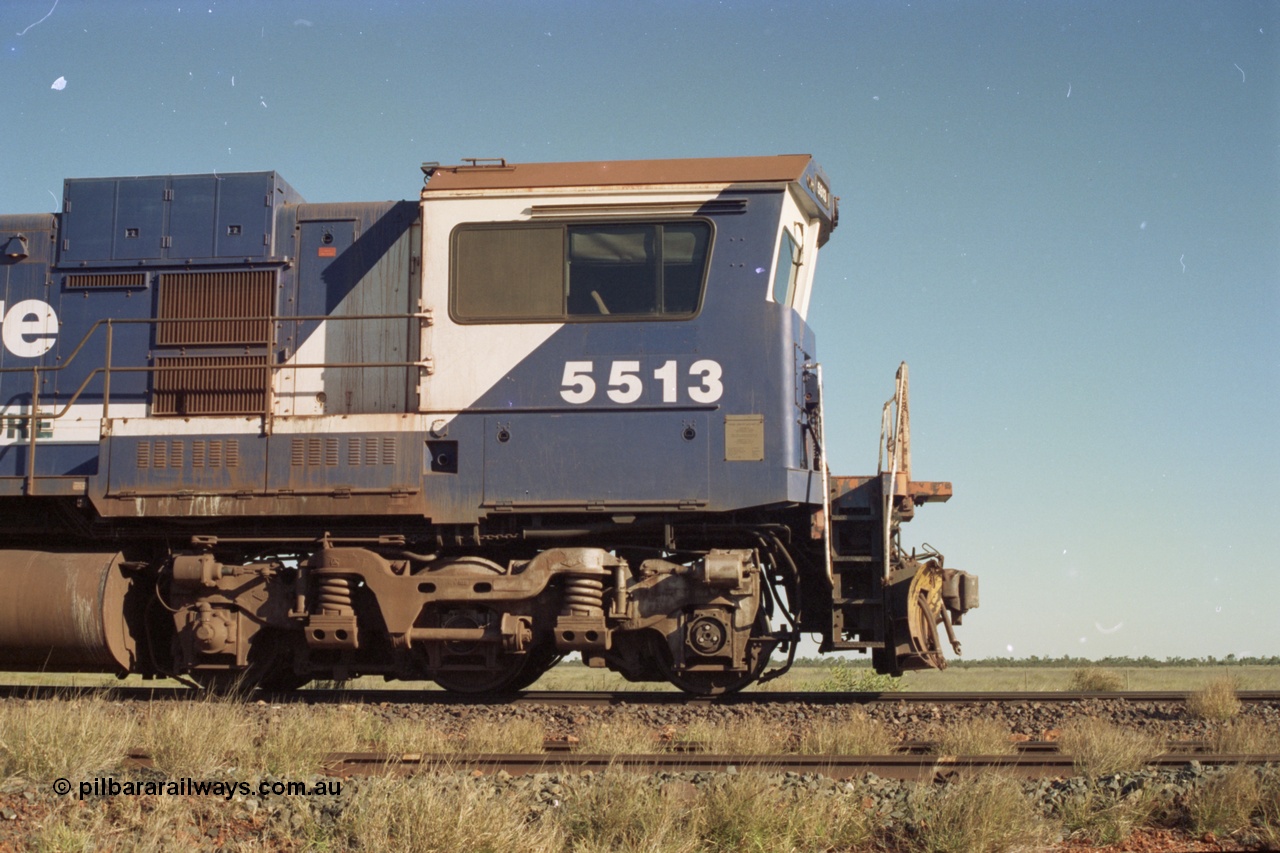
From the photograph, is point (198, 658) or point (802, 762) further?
point (198, 658)

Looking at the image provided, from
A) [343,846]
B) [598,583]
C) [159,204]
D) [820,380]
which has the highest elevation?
[159,204]

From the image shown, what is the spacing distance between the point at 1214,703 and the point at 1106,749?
3238 millimetres

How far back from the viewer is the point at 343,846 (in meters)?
5.49

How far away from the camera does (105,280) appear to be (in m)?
11.4

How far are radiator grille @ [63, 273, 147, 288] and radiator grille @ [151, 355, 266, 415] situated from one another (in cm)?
102

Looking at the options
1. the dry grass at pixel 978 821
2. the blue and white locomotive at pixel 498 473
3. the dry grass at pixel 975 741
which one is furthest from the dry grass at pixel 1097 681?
the dry grass at pixel 978 821

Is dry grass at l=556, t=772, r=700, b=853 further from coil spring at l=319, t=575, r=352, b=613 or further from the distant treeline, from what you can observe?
the distant treeline

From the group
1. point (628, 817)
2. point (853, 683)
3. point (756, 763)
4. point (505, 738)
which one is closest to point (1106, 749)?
point (756, 763)

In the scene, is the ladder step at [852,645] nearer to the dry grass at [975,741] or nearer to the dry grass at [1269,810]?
the dry grass at [975,741]

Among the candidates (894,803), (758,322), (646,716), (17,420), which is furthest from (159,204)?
(894,803)

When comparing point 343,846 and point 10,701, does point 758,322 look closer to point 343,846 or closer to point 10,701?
point 343,846

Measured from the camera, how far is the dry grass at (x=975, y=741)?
771 cm

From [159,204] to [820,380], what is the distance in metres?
6.79

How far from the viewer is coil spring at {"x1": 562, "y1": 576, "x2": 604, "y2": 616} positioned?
988cm
